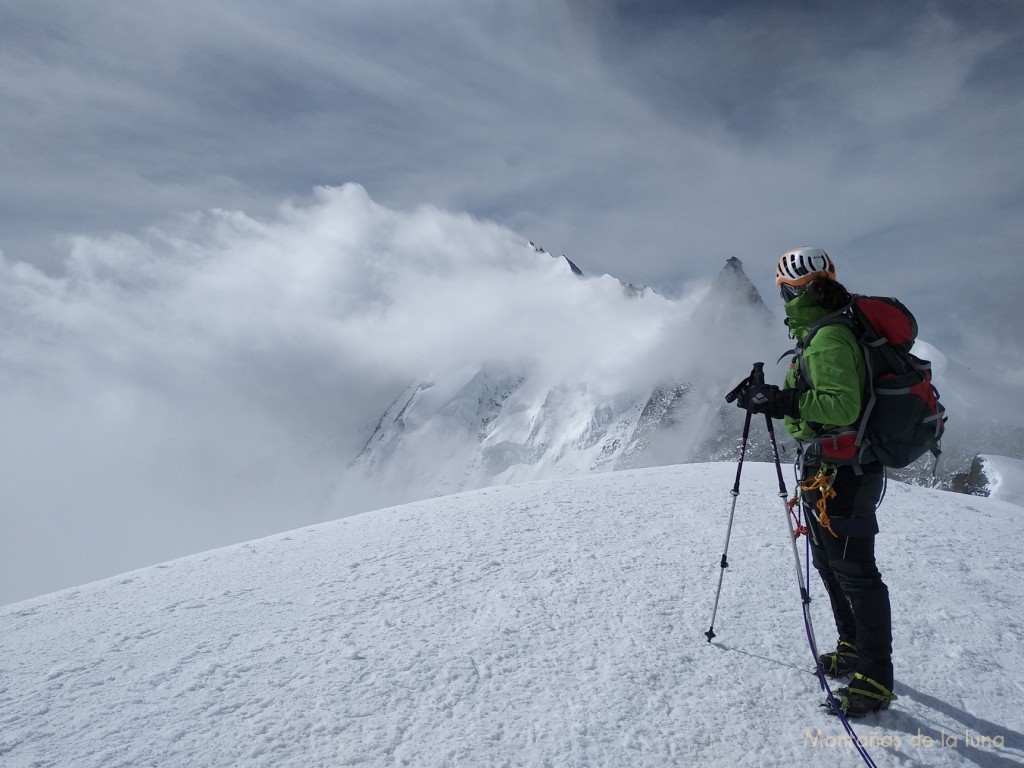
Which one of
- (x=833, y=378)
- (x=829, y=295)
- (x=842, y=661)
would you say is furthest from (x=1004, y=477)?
(x=833, y=378)

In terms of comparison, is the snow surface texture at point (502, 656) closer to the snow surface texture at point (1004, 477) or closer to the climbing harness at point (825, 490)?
the climbing harness at point (825, 490)

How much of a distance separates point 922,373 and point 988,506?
308 inches

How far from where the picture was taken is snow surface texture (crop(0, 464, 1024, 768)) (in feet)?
11.9

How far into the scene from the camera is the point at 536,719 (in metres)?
Result: 3.82

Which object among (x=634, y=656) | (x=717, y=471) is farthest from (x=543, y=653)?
(x=717, y=471)

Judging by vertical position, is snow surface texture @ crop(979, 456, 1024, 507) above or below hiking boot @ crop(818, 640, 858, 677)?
above

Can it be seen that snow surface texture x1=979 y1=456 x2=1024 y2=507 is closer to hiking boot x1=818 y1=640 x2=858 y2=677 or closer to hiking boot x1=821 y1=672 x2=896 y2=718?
hiking boot x1=818 y1=640 x2=858 y2=677

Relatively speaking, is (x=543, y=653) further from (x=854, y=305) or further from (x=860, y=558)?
(x=854, y=305)

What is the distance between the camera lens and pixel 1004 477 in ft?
223

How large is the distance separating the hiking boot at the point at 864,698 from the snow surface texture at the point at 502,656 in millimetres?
82

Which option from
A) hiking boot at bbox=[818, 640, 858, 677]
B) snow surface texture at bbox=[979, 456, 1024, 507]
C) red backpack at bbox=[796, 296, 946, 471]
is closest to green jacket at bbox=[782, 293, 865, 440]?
red backpack at bbox=[796, 296, 946, 471]

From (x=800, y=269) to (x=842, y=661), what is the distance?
2.89m

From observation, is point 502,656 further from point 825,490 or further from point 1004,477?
point 1004,477

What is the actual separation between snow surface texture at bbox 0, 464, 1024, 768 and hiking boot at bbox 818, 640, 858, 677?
20cm
